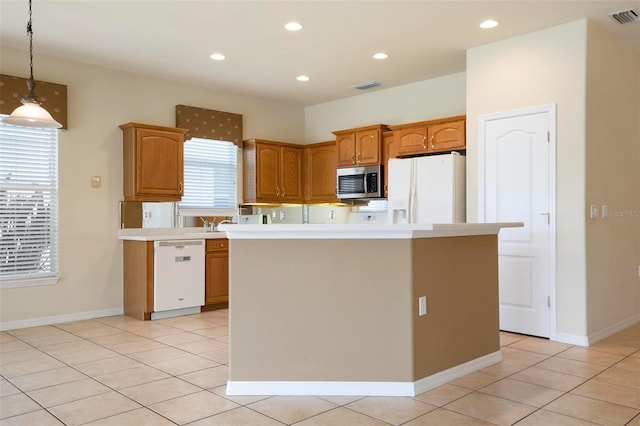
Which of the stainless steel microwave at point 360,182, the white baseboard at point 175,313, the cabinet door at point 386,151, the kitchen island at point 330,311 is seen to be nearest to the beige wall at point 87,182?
the white baseboard at point 175,313

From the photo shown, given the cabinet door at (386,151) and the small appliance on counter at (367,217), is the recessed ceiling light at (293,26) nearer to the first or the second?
the cabinet door at (386,151)

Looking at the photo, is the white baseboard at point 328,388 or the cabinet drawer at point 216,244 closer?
the white baseboard at point 328,388

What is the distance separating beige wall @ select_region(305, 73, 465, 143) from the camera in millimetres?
6219

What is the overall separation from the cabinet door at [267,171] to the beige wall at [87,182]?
1.45 meters

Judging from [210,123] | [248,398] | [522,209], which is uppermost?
[210,123]

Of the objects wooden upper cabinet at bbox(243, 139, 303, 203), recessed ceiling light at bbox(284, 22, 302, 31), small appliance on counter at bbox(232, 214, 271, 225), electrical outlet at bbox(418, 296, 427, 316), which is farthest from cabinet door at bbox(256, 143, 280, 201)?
electrical outlet at bbox(418, 296, 427, 316)

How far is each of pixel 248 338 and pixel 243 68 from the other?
3602mm

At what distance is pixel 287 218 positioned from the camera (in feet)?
25.3

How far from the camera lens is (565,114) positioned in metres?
4.50

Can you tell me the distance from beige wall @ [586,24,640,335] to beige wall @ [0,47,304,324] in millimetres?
4682

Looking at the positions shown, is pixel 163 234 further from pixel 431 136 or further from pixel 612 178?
pixel 612 178

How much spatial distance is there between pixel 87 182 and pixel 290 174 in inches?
110

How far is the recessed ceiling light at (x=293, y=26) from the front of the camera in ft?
14.8

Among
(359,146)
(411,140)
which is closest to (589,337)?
(411,140)
